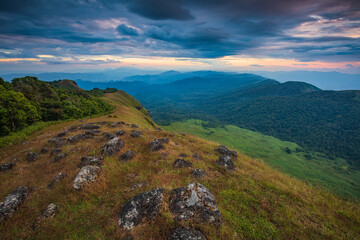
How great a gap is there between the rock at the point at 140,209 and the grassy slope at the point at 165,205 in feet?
1.15

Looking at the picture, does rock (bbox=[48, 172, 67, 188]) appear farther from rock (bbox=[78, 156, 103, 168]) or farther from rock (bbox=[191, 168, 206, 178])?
rock (bbox=[191, 168, 206, 178])

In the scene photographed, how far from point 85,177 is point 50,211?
7.68 feet

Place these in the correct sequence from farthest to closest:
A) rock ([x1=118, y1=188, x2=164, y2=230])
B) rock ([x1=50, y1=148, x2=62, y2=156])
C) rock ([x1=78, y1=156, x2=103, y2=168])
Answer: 1. rock ([x1=50, y1=148, x2=62, y2=156])
2. rock ([x1=78, y1=156, x2=103, y2=168])
3. rock ([x1=118, y1=188, x2=164, y2=230])

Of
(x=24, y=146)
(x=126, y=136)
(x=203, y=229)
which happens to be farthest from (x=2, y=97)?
(x=203, y=229)

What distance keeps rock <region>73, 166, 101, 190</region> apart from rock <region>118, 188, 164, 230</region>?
379 centimetres

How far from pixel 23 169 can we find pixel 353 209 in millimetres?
26721

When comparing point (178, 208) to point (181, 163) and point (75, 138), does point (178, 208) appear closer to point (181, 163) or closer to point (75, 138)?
point (181, 163)

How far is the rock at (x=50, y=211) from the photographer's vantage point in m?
8.00

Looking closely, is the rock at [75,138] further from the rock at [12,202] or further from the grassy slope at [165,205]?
the rock at [12,202]

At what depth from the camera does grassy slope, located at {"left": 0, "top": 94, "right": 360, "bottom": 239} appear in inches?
277

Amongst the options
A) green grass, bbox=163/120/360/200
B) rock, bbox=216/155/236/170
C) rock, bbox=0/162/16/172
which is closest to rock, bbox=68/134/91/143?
rock, bbox=0/162/16/172

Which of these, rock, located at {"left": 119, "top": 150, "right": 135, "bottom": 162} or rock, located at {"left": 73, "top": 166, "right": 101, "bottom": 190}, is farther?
rock, located at {"left": 119, "top": 150, "right": 135, "bottom": 162}

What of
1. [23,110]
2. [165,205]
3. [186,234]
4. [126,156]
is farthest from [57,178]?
[23,110]

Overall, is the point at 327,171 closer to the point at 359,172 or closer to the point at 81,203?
the point at 359,172
